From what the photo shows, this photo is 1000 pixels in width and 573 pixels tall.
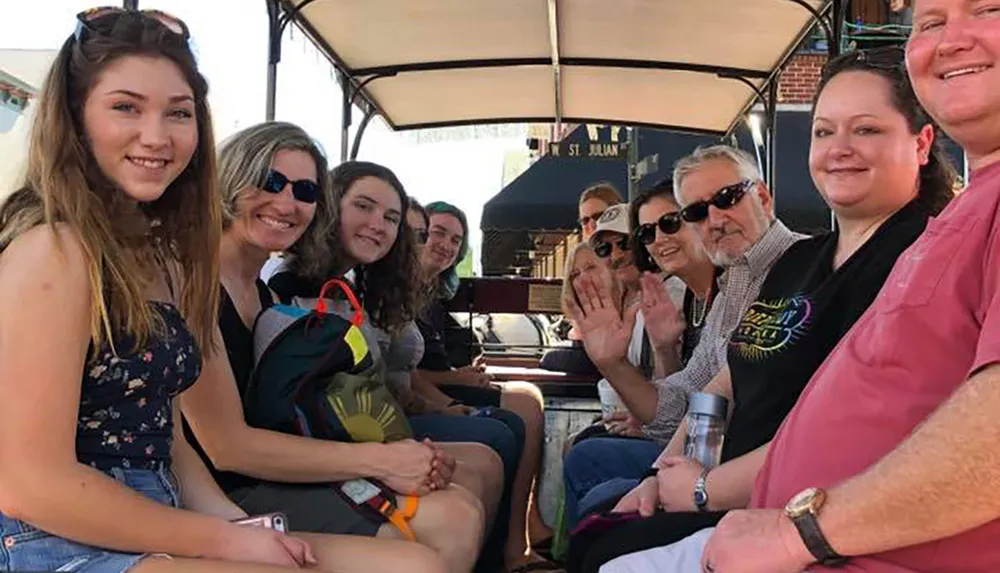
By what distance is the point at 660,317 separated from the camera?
3234 millimetres

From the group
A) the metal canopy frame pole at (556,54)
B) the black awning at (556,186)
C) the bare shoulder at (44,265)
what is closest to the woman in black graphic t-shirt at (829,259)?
the bare shoulder at (44,265)

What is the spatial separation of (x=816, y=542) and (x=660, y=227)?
89.3 inches

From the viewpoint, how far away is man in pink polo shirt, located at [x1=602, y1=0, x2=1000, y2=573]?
3.46 feet

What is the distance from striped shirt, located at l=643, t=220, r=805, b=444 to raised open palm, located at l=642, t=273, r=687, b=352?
28cm

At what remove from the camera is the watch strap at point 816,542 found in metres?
1.17

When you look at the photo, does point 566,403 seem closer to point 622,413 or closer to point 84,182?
point 622,413

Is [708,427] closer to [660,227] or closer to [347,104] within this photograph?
[660,227]

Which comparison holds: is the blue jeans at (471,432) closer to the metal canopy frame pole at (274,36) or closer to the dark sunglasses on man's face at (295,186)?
the dark sunglasses on man's face at (295,186)

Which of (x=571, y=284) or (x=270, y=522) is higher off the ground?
(x=571, y=284)

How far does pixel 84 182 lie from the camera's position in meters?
1.51

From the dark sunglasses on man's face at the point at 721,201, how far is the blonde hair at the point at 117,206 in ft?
5.21

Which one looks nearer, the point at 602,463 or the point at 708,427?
the point at 708,427

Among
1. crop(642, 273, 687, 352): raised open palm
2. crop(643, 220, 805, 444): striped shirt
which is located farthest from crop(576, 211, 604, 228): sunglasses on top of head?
crop(643, 220, 805, 444): striped shirt

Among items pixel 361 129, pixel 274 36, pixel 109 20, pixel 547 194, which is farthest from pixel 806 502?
pixel 547 194
